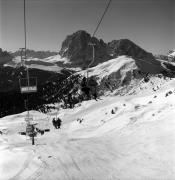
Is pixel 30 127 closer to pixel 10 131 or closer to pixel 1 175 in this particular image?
pixel 1 175

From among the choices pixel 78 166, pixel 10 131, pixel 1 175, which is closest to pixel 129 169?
pixel 78 166

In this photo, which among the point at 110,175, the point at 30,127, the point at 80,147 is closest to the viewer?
the point at 110,175

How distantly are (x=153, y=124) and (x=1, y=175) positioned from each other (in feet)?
48.3

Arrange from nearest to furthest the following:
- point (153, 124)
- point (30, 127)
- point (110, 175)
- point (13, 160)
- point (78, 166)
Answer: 1. point (110, 175)
2. point (78, 166)
3. point (13, 160)
4. point (153, 124)
5. point (30, 127)

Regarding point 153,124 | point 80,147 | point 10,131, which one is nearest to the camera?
point 80,147

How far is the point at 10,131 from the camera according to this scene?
94.1 meters

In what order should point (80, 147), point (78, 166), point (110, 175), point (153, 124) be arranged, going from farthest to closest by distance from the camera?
point (153, 124)
point (80, 147)
point (78, 166)
point (110, 175)

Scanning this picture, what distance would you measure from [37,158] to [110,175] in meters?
5.18

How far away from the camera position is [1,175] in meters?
16.6

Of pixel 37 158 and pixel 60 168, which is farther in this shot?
pixel 37 158

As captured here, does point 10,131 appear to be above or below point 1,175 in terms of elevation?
below

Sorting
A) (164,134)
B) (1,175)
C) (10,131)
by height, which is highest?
(164,134)

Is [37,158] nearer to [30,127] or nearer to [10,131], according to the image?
[30,127]

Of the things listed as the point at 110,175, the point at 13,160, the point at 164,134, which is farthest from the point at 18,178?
the point at 164,134
